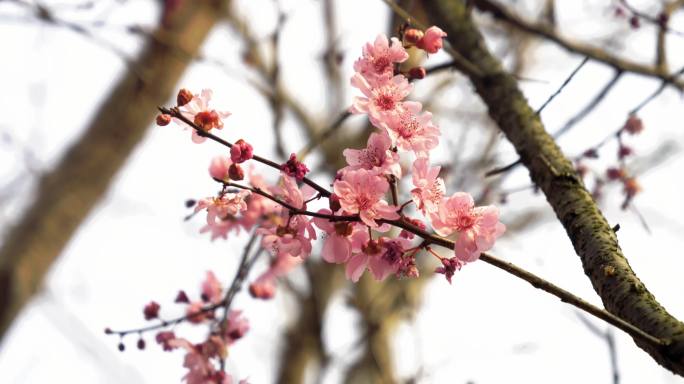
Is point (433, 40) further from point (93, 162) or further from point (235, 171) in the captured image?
point (93, 162)

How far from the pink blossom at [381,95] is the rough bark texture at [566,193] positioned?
0.34m

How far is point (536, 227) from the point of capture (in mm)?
6609

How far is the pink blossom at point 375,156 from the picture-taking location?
961 millimetres

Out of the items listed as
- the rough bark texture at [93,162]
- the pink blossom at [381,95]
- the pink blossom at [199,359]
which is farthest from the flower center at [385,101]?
the rough bark texture at [93,162]

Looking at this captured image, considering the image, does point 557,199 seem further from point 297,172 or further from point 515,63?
point 515,63

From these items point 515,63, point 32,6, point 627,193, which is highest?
point 515,63

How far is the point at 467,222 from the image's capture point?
956 millimetres

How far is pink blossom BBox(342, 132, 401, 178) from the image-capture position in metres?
0.96

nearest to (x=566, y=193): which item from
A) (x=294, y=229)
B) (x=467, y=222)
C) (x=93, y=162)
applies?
(x=467, y=222)

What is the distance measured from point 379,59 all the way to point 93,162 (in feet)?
8.94

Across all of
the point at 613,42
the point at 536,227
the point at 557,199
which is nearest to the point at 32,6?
the point at 557,199

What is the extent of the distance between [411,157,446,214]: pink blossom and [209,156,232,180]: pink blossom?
39cm

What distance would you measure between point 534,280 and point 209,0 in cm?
Answer: 348

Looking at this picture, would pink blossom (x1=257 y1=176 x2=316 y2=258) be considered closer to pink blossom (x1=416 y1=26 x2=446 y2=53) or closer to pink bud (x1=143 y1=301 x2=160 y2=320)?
pink blossom (x1=416 y1=26 x2=446 y2=53)
